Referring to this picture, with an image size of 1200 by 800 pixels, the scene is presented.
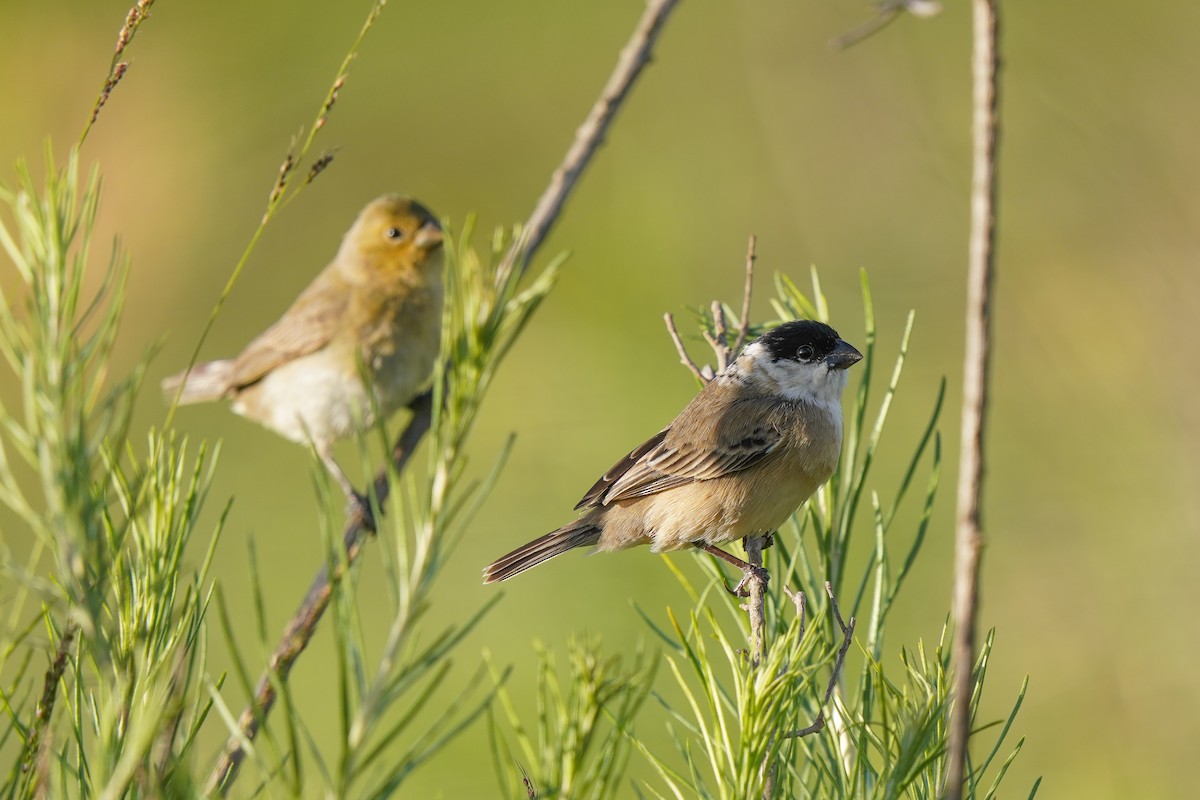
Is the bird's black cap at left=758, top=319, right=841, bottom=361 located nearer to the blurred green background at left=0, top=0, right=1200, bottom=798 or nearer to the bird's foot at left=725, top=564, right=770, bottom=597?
the bird's foot at left=725, top=564, right=770, bottom=597

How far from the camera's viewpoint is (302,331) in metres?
4.57

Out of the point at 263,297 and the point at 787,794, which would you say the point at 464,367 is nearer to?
the point at 787,794

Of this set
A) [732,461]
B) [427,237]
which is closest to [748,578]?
[732,461]

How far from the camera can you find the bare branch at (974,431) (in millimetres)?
713

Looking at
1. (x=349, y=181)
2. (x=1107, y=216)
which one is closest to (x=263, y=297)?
(x=349, y=181)

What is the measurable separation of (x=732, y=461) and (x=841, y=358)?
430 mm

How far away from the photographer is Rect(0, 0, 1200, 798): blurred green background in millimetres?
4844

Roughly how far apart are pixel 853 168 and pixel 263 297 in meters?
3.37

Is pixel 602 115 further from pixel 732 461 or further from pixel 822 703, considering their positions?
pixel 822 703

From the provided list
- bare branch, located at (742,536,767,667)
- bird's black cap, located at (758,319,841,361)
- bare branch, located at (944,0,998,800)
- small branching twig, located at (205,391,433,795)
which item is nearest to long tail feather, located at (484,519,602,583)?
bird's black cap, located at (758,319,841,361)

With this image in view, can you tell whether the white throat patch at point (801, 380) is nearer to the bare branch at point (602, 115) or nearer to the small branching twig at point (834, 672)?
the bare branch at point (602, 115)

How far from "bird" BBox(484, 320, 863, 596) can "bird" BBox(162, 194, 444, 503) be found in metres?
1.38

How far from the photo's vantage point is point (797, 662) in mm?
1063

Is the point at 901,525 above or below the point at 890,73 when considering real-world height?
below
